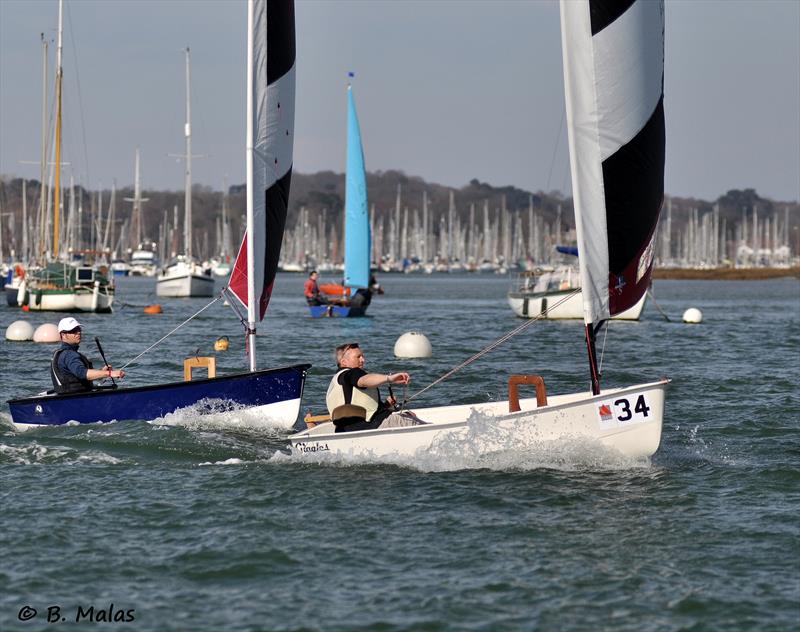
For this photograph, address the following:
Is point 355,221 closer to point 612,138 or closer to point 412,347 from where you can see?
point 412,347

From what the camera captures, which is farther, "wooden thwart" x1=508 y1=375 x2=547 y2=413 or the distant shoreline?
the distant shoreline

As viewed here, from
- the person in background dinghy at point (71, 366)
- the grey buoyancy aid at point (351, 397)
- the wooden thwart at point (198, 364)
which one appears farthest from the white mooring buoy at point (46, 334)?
the grey buoyancy aid at point (351, 397)

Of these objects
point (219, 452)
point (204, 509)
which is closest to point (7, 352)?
point (219, 452)

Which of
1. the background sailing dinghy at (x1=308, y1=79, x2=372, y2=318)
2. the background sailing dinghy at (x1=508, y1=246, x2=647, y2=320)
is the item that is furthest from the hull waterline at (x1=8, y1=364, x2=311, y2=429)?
the background sailing dinghy at (x1=308, y1=79, x2=372, y2=318)

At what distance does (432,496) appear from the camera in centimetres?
1263

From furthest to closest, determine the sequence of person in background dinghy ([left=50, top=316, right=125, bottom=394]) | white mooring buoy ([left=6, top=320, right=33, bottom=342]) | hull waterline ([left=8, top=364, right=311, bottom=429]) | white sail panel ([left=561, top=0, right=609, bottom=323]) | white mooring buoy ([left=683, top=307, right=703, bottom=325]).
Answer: white mooring buoy ([left=683, top=307, right=703, bottom=325])
white mooring buoy ([left=6, top=320, right=33, bottom=342])
hull waterline ([left=8, top=364, right=311, bottom=429])
person in background dinghy ([left=50, top=316, right=125, bottom=394])
white sail panel ([left=561, top=0, right=609, bottom=323])

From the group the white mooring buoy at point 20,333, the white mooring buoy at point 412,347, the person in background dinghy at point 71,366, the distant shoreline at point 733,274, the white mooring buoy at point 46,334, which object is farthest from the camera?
the distant shoreline at point 733,274

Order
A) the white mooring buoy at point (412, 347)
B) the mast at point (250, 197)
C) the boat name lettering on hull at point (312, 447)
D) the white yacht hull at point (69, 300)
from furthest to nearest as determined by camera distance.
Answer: the white yacht hull at point (69, 300) < the white mooring buoy at point (412, 347) < the mast at point (250, 197) < the boat name lettering on hull at point (312, 447)

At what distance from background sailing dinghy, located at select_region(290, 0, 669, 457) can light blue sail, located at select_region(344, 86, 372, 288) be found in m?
35.9

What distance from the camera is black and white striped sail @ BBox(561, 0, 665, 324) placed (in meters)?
13.0

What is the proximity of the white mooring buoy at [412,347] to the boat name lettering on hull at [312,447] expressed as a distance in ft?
50.2

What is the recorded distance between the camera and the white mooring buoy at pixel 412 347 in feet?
96.7

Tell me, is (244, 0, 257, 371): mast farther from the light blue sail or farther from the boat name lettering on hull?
the light blue sail

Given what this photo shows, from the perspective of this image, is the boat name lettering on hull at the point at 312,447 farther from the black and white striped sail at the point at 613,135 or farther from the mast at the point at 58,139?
the mast at the point at 58,139
